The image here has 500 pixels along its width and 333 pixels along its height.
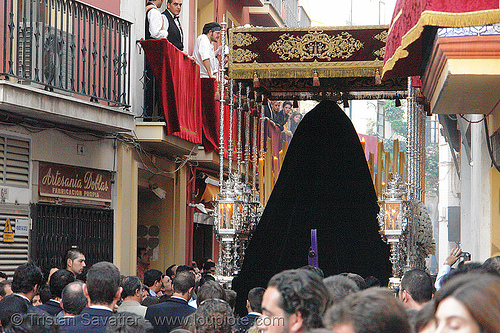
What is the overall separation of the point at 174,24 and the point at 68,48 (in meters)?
3.38

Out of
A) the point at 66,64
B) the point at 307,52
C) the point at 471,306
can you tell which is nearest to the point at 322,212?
the point at 307,52

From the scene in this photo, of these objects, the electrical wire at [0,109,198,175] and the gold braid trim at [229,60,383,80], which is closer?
the electrical wire at [0,109,198,175]

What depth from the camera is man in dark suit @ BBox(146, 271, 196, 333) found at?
20.8 ft

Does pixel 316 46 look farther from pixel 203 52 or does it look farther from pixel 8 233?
pixel 203 52

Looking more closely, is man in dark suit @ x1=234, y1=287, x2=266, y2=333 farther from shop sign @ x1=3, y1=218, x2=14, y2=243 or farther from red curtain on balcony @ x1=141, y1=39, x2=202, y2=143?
red curtain on balcony @ x1=141, y1=39, x2=202, y2=143

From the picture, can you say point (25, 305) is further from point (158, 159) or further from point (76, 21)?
point (158, 159)

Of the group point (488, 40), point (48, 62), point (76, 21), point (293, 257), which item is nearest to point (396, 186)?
point (293, 257)

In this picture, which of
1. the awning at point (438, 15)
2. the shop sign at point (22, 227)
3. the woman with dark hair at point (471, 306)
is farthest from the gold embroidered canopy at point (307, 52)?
the woman with dark hair at point (471, 306)

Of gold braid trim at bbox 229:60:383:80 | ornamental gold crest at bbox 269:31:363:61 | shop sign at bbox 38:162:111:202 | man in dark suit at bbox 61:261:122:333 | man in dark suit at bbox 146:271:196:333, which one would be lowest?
man in dark suit at bbox 146:271:196:333

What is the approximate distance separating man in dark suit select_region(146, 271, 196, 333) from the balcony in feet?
12.1

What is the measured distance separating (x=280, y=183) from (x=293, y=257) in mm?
1228

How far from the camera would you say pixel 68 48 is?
1105cm

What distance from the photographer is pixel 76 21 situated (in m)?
11.8

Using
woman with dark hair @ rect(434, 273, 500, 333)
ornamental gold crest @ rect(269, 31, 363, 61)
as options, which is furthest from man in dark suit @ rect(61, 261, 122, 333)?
ornamental gold crest @ rect(269, 31, 363, 61)
